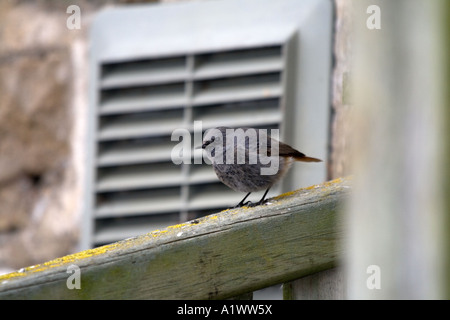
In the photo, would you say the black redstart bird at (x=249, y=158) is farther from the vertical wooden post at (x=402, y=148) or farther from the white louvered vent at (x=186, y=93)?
the vertical wooden post at (x=402, y=148)

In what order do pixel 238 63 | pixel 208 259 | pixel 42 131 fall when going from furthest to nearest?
pixel 42 131 → pixel 238 63 → pixel 208 259

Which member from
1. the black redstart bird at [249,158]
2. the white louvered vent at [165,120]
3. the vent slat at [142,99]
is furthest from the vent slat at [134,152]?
the black redstart bird at [249,158]

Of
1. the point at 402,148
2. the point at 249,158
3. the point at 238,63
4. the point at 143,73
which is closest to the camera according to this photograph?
the point at 402,148

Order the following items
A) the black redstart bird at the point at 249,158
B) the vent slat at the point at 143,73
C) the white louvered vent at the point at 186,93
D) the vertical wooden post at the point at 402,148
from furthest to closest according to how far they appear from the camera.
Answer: the vent slat at the point at 143,73
the white louvered vent at the point at 186,93
the black redstart bird at the point at 249,158
the vertical wooden post at the point at 402,148

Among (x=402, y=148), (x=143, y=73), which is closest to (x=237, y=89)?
(x=143, y=73)

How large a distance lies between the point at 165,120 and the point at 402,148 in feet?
9.23

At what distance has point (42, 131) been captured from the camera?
13.6ft

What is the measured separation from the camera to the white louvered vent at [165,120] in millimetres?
3826

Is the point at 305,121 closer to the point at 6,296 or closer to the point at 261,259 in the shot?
the point at 261,259

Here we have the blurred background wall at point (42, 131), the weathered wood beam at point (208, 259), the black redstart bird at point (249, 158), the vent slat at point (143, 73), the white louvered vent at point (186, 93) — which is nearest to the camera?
the weathered wood beam at point (208, 259)

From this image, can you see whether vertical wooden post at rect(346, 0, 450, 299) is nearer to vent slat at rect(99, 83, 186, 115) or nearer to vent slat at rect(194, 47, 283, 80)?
vent slat at rect(194, 47, 283, 80)

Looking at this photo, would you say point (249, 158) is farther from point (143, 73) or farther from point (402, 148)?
point (402, 148)
